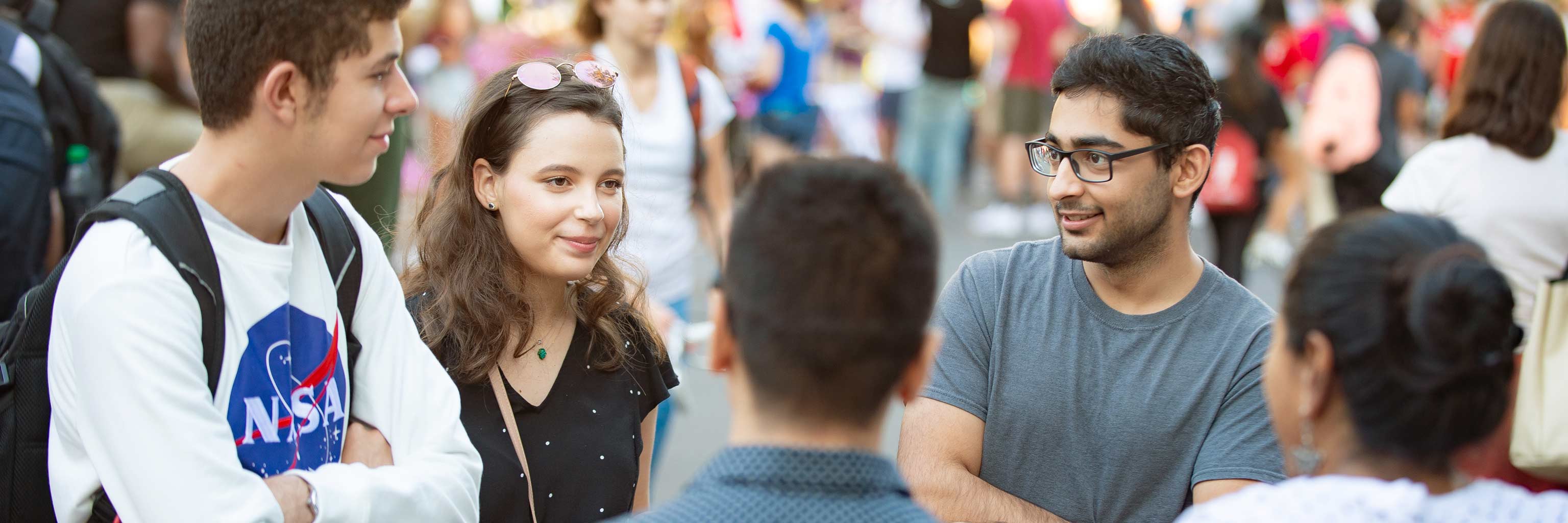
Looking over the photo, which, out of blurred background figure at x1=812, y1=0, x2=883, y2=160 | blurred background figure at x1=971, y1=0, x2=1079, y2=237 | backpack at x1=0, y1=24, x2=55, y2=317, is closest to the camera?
backpack at x1=0, y1=24, x2=55, y2=317

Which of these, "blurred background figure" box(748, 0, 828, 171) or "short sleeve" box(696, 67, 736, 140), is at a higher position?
"short sleeve" box(696, 67, 736, 140)

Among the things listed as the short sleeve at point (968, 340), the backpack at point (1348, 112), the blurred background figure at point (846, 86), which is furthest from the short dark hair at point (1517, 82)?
the blurred background figure at point (846, 86)

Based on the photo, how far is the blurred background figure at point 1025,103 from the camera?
34.6 ft

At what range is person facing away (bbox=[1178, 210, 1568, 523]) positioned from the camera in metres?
1.50

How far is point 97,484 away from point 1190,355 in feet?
5.87

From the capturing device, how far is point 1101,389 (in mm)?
2461

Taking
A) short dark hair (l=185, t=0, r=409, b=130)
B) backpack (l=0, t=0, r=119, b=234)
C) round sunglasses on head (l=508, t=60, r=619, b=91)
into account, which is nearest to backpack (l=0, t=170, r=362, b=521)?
short dark hair (l=185, t=0, r=409, b=130)

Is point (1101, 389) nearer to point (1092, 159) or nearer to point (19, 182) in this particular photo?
point (1092, 159)

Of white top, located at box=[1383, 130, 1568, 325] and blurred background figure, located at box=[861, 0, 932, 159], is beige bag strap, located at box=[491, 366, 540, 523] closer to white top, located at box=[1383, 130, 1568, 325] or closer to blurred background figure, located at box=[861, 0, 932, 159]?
white top, located at box=[1383, 130, 1568, 325]

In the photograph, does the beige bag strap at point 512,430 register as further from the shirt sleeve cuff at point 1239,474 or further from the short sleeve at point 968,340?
the shirt sleeve cuff at point 1239,474

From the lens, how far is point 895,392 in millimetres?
1589

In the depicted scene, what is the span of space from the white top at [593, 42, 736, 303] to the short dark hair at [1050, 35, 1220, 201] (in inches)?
82.5

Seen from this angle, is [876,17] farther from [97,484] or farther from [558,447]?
[97,484]

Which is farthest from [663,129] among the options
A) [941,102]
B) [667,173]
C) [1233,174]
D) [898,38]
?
[898,38]
